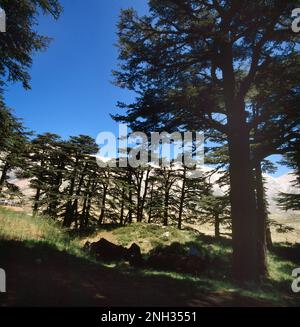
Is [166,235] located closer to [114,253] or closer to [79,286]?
[114,253]

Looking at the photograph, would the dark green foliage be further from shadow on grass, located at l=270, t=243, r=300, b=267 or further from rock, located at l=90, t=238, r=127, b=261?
shadow on grass, located at l=270, t=243, r=300, b=267

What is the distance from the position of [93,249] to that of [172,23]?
1103cm

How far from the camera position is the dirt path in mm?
5566

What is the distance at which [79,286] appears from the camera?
6.38 m

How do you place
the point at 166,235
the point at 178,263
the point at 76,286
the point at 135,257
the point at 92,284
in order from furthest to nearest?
the point at 166,235
the point at 135,257
the point at 178,263
the point at 92,284
the point at 76,286

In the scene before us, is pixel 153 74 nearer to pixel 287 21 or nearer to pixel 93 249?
pixel 287 21

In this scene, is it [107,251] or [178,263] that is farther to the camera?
[107,251]

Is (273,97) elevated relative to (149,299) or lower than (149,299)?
elevated

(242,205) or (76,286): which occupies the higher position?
(242,205)

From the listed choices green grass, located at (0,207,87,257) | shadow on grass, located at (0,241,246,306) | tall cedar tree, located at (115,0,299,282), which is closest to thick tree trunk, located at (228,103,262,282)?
tall cedar tree, located at (115,0,299,282)

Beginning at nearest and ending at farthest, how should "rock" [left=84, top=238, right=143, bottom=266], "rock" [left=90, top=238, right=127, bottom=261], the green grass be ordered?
1. the green grass
2. "rock" [left=84, top=238, right=143, bottom=266]
3. "rock" [left=90, top=238, right=127, bottom=261]

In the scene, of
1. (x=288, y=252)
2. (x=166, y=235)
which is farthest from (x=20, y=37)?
(x=288, y=252)

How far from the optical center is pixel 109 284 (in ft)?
22.9
